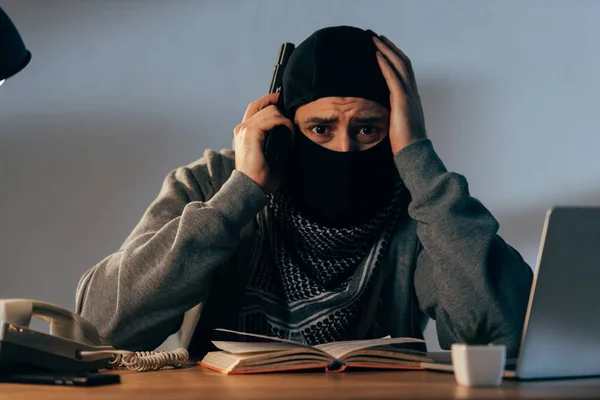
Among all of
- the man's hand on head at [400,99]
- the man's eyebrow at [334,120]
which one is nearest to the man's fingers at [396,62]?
the man's hand on head at [400,99]

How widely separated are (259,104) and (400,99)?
34 centimetres

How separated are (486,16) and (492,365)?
1948mm

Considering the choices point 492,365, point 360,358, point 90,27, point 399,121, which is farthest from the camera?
point 90,27

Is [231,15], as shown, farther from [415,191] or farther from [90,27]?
A: [415,191]

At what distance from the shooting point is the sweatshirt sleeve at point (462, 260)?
151 centimetres

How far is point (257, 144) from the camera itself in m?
1.69

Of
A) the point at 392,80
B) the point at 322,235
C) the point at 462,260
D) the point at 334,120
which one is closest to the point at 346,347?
the point at 462,260

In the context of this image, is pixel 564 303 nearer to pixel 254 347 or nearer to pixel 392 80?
pixel 254 347

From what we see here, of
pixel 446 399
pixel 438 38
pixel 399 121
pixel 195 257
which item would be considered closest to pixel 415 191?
pixel 399 121

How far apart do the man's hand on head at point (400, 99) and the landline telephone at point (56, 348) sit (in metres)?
0.70

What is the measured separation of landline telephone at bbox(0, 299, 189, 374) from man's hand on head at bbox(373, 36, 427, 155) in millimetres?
699

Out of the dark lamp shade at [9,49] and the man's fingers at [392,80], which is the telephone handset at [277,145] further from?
the dark lamp shade at [9,49]

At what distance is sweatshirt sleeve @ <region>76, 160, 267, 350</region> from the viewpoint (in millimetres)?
1538

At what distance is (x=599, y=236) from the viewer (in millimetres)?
995
